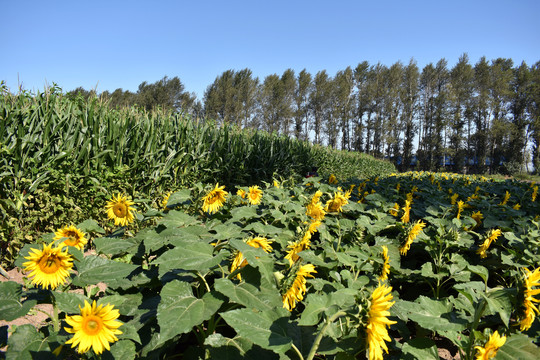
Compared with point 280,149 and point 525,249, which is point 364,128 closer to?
point 280,149

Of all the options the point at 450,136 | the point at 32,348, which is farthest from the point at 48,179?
the point at 450,136

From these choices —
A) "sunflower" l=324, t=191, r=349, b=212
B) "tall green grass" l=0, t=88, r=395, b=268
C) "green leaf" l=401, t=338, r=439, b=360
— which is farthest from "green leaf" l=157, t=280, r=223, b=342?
"tall green grass" l=0, t=88, r=395, b=268

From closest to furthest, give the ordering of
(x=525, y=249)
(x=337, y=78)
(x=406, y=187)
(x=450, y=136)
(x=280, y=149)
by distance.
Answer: (x=525, y=249), (x=406, y=187), (x=280, y=149), (x=450, y=136), (x=337, y=78)

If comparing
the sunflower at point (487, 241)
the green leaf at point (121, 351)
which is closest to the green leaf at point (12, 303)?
the green leaf at point (121, 351)

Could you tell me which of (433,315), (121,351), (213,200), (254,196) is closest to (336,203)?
(254,196)

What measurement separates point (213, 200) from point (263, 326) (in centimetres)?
118

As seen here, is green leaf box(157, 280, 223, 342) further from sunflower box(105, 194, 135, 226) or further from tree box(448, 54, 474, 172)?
tree box(448, 54, 474, 172)

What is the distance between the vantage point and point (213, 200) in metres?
1.95

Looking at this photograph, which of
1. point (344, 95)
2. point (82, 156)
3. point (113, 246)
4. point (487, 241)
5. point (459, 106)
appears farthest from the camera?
point (344, 95)

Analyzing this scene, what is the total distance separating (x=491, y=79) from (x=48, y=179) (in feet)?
154

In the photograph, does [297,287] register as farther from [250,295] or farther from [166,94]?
[166,94]

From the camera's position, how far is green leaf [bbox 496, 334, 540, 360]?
1047 mm

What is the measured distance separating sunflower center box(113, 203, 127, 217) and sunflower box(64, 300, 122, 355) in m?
1.09

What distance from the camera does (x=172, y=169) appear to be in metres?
5.61
